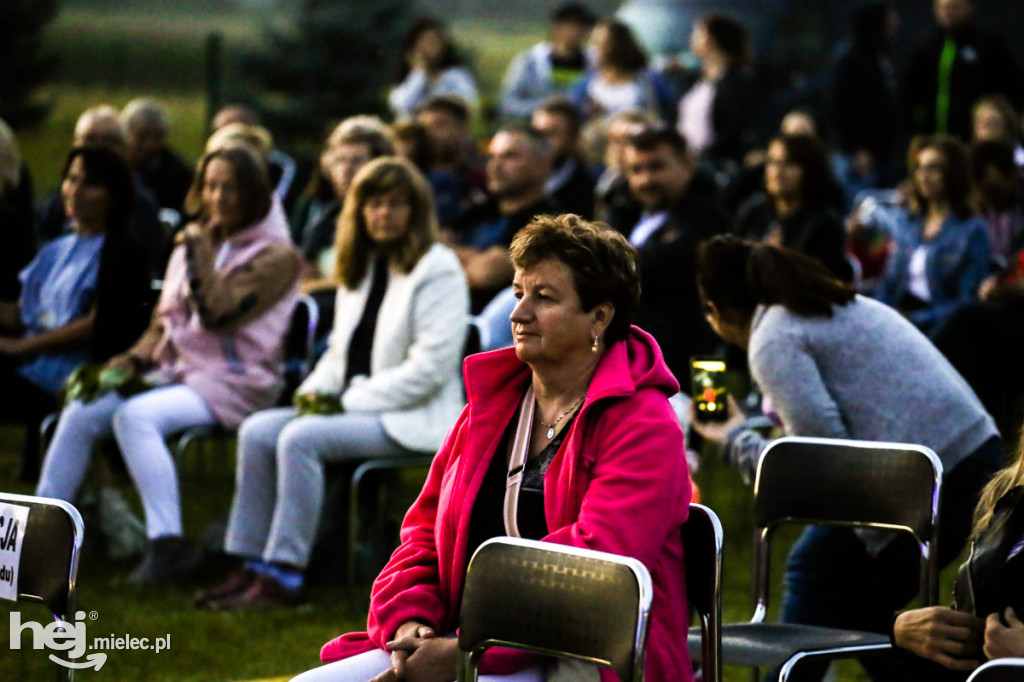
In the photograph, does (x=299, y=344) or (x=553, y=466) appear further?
(x=299, y=344)

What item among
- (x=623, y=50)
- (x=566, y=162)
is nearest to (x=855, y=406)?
(x=566, y=162)

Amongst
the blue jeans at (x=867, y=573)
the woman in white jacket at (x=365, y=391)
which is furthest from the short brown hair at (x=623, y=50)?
the blue jeans at (x=867, y=573)

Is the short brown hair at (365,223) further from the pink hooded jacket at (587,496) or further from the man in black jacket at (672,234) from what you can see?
the pink hooded jacket at (587,496)

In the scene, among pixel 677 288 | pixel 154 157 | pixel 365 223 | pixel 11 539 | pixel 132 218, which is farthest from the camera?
pixel 154 157

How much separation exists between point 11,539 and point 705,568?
53.2 inches

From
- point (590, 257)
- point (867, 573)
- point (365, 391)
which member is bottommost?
point (867, 573)

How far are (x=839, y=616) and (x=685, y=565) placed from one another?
3.22 ft

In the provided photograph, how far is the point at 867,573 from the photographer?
3.78m

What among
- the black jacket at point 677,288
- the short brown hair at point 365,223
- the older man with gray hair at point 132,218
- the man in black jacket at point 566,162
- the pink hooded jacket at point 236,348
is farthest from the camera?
the man in black jacket at point 566,162

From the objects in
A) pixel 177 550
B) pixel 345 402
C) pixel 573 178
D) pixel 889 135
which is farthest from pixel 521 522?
pixel 889 135

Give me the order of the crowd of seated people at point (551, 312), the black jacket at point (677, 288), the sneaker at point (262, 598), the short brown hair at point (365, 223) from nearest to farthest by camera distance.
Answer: the crowd of seated people at point (551, 312) < the sneaker at point (262, 598) < the short brown hair at point (365, 223) < the black jacket at point (677, 288)

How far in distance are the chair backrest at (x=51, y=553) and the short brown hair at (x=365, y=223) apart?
2418 millimetres

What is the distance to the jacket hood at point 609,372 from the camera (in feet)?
9.30

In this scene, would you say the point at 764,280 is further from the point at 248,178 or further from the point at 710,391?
the point at 248,178
